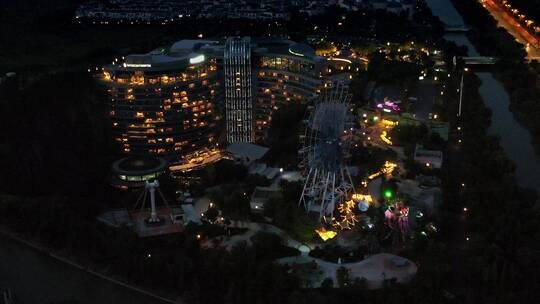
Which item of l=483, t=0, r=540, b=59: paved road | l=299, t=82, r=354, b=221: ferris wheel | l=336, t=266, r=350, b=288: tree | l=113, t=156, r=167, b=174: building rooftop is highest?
l=299, t=82, r=354, b=221: ferris wheel

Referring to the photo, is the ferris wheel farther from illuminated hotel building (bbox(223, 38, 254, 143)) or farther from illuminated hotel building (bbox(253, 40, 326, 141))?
illuminated hotel building (bbox(223, 38, 254, 143))

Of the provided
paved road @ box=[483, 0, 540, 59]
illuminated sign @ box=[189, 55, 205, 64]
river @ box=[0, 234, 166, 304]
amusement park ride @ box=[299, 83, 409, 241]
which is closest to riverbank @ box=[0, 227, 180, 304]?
river @ box=[0, 234, 166, 304]

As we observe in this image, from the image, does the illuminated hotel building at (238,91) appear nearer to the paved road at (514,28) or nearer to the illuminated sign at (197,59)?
the illuminated sign at (197,59)

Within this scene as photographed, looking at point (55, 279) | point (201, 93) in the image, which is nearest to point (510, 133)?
point (201, 93)

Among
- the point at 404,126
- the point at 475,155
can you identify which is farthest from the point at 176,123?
the point at 475,155

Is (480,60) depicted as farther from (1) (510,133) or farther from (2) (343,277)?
(2) (343,277)

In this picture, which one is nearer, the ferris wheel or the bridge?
the ferris wheel

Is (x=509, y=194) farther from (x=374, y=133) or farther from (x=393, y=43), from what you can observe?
(x=393, y=43)
